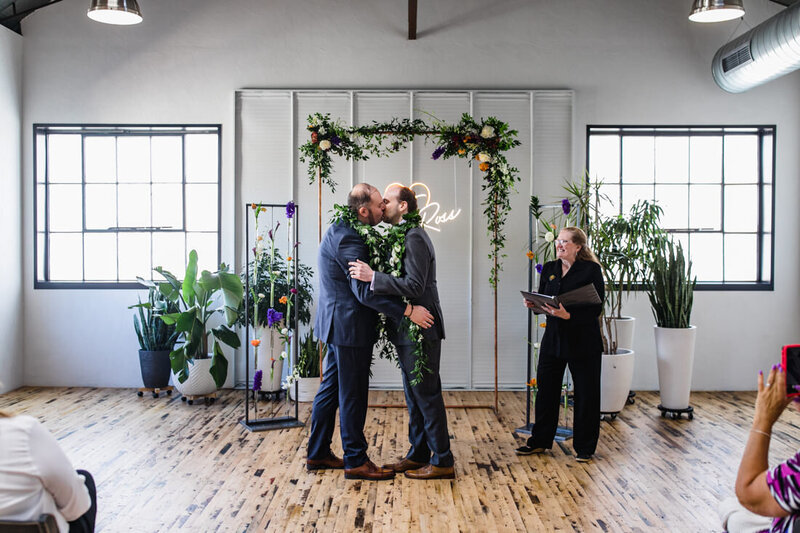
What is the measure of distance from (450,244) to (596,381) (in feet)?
8.81

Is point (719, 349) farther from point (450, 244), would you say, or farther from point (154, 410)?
point (154, 410)

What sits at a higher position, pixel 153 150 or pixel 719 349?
pixel 153 150

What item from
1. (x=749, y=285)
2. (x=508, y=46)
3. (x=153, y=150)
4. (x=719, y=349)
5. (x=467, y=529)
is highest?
(x=508, y=46)

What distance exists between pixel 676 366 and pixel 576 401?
5.59ft

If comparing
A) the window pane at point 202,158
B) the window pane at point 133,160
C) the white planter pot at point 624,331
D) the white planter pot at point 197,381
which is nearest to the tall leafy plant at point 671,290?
the white planter pot at point 624,331

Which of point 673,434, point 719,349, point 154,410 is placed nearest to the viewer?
point 673,434

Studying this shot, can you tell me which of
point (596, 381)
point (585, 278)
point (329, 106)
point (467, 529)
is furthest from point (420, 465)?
point (329, 106)

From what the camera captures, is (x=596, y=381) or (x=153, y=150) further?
(x=153, y=150)

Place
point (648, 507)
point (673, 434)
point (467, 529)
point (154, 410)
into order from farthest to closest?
point (154, 410) → point (673, 434) → point (648, 507) → point (467, 529)

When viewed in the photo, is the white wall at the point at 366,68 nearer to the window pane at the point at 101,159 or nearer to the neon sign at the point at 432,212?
the window pane at the point at 101,159

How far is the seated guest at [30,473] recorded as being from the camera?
6.22 feet

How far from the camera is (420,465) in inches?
172

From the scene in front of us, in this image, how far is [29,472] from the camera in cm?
192

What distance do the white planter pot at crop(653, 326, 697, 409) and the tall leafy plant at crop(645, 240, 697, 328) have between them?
10cm
